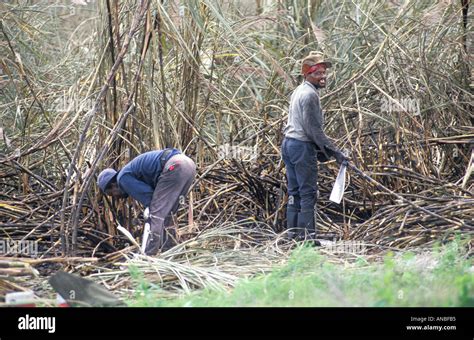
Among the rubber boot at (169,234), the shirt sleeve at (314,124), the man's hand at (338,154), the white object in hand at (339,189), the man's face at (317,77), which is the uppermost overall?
the man's face at (317,77)

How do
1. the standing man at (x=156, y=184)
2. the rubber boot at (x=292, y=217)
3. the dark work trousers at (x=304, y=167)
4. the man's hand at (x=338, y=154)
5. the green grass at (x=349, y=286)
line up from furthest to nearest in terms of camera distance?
the rubber boot at (x=292, y=217)
the dark work trousers at (x=304, y=167)
the man's hand at (x=338, y=154)
the standing man at (x=156, y=184)
the green grass at (x=349, y=286)

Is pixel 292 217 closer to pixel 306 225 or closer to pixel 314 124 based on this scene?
→ pixel 306 225

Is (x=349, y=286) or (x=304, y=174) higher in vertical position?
(x=304, y=174)

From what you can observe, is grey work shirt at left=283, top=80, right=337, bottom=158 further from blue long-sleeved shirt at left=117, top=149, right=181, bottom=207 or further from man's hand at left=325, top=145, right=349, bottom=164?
blue long-sleeved shirt at left=117, top=149, right=181, bottom=207

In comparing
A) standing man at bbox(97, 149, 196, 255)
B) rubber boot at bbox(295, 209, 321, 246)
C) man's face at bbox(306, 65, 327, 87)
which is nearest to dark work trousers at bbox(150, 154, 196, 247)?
standing man at bbox(97, 149, 196, 255)

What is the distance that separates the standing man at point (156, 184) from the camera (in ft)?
26.2

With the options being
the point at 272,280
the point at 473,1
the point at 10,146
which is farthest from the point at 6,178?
the point at 473,1

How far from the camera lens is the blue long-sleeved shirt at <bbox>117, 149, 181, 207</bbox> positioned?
314 inches

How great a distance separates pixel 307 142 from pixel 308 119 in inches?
9.4

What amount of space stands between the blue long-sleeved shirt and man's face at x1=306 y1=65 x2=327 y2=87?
1599 mm

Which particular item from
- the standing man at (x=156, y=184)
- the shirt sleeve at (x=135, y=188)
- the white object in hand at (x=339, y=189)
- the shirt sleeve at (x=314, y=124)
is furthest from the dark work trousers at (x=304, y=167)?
the shirt sleeve at (x=135, y=188)

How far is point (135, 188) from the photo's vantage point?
7996 millimetres

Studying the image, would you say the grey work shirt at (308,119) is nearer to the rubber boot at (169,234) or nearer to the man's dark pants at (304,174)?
the man's dark pants at (304,174)

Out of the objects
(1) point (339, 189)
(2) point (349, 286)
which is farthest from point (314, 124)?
(2) point (349, 286)
